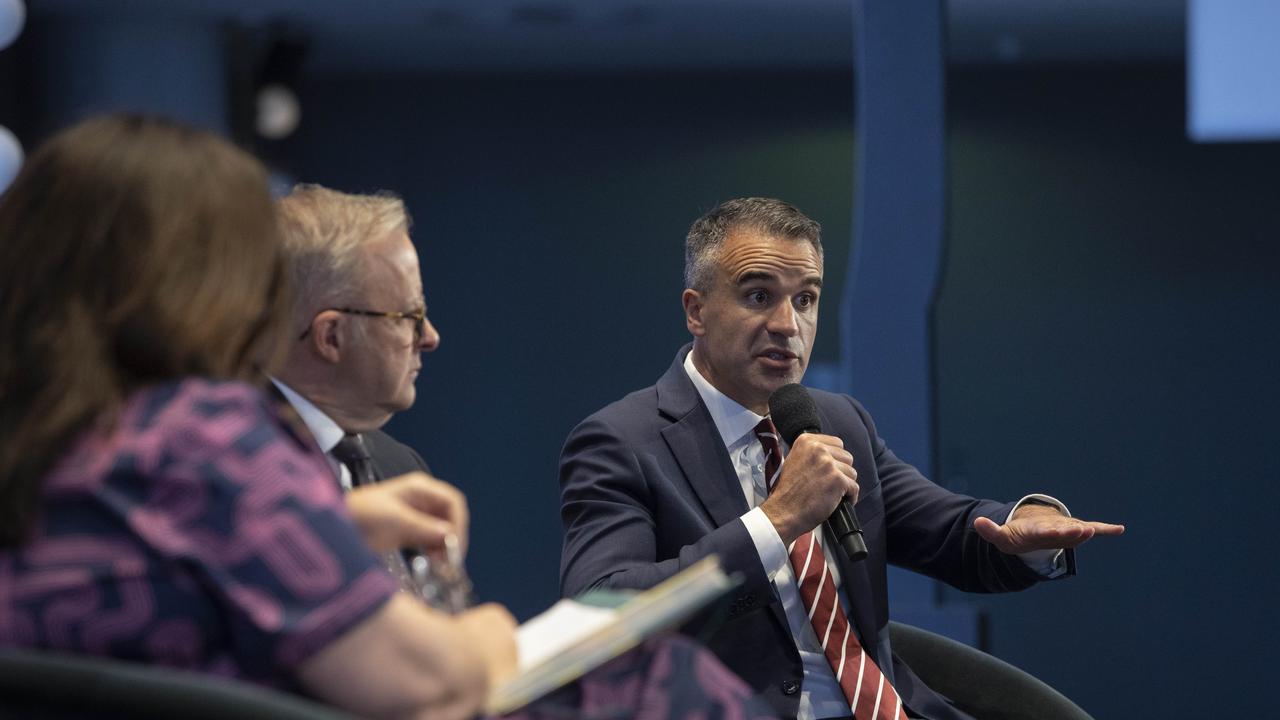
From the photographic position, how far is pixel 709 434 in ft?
7.32

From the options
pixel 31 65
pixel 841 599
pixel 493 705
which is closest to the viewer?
pixel 493 705

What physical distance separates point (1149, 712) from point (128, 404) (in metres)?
6.39

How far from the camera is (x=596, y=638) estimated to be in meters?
1.26

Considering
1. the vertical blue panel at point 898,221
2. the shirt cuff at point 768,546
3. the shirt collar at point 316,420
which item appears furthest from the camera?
the vertical blue panel at point 898,221

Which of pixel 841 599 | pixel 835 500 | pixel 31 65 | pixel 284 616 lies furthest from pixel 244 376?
pixel 31 65

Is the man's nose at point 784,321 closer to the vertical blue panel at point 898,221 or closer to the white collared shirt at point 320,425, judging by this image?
the white collared shirt at point 320,425

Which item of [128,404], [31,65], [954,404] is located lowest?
[954,404]

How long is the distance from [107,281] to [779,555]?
1113mm

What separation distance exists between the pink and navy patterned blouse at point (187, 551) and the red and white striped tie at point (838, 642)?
1131 millimetres

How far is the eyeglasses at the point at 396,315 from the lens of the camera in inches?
73.6

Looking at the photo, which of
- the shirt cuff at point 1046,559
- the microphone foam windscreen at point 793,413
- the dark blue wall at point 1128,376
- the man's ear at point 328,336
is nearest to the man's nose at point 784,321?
the microphone foam windscreen at point 793,413

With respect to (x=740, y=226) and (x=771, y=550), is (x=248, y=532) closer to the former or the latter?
(x=771, y=550)

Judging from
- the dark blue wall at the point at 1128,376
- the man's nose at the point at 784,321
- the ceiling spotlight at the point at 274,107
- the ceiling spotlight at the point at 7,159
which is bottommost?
the dark blue wall at the point at 1128,376

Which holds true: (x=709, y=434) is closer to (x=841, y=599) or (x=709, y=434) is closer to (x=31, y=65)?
(x=841, y=599)
